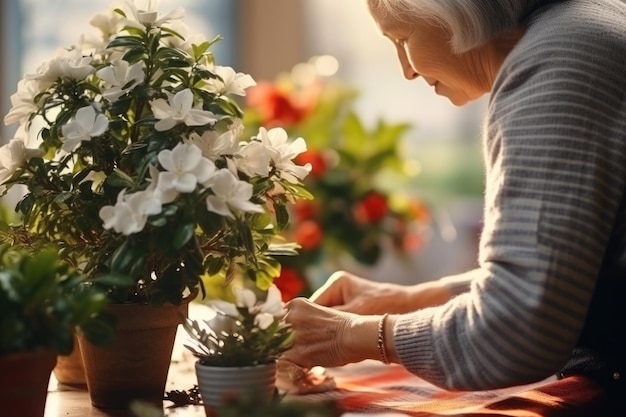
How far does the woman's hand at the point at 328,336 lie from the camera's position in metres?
1.24

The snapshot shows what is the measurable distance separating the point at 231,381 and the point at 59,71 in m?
0.46

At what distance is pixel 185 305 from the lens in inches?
46.9

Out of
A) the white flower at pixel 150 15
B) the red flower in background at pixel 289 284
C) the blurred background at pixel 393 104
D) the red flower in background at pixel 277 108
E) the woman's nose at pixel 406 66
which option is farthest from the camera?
the blurred background at pixel 393 104

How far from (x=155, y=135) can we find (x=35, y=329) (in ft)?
1.03

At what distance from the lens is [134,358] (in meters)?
1.17

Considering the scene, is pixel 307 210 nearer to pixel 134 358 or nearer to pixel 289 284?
pixel 289 284

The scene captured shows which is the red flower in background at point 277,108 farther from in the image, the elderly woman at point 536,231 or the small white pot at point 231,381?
the small white pot at point 231,381

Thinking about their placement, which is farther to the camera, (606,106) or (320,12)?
(320,12)

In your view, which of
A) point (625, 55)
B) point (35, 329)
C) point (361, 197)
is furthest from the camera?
point (361, 197)

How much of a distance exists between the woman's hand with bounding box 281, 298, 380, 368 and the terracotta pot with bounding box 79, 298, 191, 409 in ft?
0.56

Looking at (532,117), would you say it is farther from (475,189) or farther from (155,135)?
(475,189)

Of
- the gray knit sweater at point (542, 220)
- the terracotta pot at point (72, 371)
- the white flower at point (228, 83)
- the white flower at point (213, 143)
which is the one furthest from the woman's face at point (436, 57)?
the terracotta pot at point (72, 371)

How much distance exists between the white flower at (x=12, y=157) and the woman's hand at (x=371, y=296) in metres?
0.52

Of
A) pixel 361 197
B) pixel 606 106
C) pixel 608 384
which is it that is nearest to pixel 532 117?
pixel 606 106
